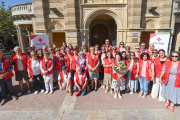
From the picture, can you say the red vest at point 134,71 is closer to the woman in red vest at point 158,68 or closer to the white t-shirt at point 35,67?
the woman in red vest at point 158,68

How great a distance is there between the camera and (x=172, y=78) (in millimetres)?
3258

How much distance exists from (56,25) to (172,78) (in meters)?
8.21

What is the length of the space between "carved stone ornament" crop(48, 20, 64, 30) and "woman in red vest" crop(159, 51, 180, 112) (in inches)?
299

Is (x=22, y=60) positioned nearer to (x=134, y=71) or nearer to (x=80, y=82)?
(x=80, y=82)

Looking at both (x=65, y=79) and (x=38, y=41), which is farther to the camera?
(x=38, y=41)

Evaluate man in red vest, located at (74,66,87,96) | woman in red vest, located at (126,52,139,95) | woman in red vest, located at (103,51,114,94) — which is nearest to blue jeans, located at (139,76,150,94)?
woman in red vest, located at (126,52,139,95)

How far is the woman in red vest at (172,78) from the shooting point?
3.16 metres

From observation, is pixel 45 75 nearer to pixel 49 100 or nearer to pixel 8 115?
pixel 49 100

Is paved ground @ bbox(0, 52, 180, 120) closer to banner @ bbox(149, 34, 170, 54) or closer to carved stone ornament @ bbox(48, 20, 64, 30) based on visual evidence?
banner @ bbox(149, 34, 170, 54)

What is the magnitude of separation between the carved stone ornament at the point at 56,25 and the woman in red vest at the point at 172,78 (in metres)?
7.60

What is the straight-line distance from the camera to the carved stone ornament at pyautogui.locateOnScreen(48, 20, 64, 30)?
8.38 m

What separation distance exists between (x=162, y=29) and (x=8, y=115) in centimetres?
1041

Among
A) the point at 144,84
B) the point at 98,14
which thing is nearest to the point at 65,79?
the point at 144,84

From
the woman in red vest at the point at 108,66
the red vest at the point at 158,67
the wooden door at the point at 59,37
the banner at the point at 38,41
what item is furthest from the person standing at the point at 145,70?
the wooden door at the point at 59,37
